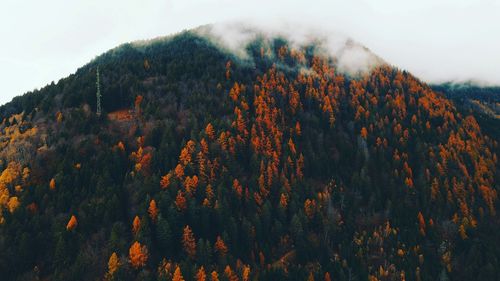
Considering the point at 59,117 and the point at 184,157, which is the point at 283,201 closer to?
the point at 184,157

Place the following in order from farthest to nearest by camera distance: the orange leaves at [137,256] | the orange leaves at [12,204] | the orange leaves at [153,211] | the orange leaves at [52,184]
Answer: the orange leaves at [52,184] → the orange leaves at [153,211] → the orange leaves at [12,204] → the orange leaves at [137,256]

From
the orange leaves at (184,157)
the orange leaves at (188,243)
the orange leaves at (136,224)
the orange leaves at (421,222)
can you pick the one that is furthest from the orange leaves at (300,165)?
the orange leaves at (136,224)

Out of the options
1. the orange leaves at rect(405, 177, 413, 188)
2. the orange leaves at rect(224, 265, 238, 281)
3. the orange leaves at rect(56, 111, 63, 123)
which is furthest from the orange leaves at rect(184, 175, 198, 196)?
the orange leaves at rect(405, 177, 413, 188)

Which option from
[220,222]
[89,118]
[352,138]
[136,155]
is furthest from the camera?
[352,138]

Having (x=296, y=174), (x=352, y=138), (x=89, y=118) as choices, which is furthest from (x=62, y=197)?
(x=352, y=138)

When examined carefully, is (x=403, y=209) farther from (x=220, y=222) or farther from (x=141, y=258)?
(x=141, y=258)

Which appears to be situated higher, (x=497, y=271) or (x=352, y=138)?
(x=352, y=138)

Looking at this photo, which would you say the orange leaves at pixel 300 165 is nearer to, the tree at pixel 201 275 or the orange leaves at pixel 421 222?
the orange leaves at pixel 421 222
